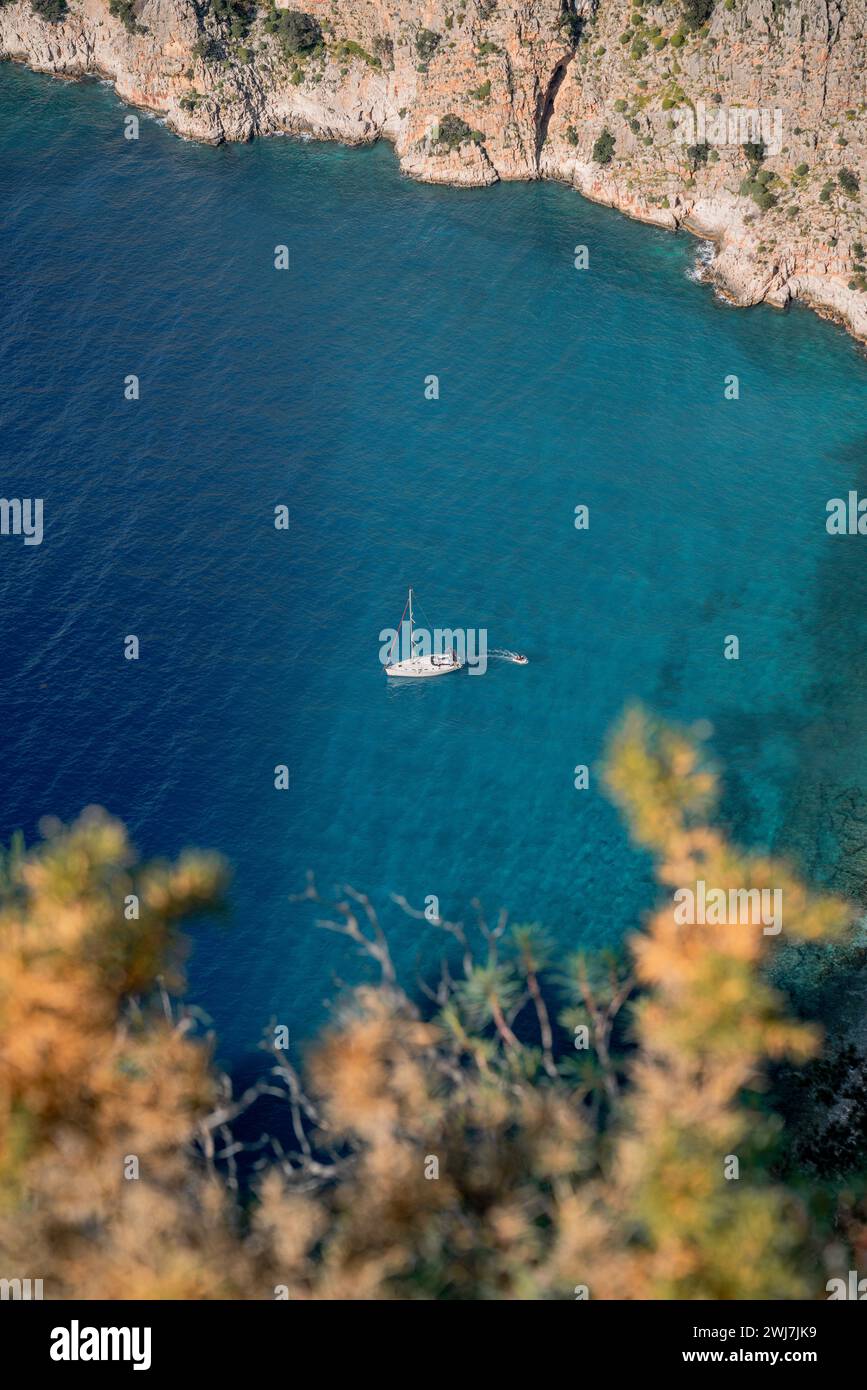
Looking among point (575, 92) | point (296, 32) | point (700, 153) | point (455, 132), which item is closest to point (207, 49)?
point (296, 32)

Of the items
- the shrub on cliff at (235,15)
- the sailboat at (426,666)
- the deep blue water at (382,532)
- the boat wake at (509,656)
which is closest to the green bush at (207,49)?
the shrub on cliff at (235,15)

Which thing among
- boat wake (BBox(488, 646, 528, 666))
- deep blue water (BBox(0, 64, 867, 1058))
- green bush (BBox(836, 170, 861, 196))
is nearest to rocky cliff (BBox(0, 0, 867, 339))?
green bush (BBox(836, 170, 861, 196))

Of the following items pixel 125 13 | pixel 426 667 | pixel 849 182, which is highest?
pixel 125 13

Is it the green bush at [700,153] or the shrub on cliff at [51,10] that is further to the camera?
the shrub on cliff at [51,10]

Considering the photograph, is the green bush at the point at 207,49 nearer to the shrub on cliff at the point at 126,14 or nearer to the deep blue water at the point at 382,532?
the shrub on cliff at the point at 126,14

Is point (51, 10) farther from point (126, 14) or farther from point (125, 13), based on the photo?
point (126, 14)
